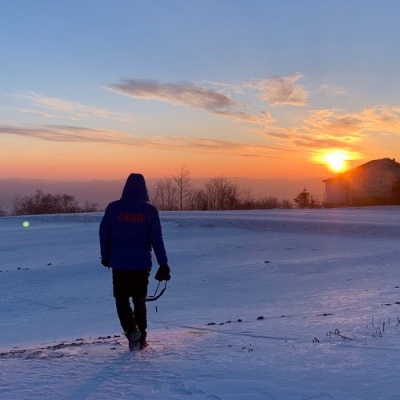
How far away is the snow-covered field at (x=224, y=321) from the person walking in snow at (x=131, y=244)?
64 centimetres

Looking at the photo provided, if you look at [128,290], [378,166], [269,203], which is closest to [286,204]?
[269,203]

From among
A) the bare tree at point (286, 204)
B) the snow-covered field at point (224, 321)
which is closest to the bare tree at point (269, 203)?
A: the bare tree at point (286, 204)

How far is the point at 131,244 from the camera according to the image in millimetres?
5922

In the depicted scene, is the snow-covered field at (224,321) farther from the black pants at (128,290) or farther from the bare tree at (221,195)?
the bare tree at (221,195)

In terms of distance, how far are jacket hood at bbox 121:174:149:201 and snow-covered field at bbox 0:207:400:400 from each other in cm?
175

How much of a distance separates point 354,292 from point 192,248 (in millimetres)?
12208

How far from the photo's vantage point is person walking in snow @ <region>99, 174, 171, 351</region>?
5.91 meters

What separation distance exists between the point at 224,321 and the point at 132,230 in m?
3.44

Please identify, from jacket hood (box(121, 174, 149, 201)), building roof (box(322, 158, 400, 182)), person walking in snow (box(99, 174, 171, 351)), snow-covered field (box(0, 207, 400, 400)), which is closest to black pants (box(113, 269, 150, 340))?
person walking in snow (box(99, 174, 171, 351))

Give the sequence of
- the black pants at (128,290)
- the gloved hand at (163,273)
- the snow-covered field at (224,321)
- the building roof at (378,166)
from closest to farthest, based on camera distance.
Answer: the snow-covered field at (224,321) → the gloved hand at (163,273) → the black pants at (128,290) → the building roof at (378,166)

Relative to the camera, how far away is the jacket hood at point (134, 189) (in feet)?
19.5

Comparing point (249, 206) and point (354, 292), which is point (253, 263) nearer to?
point (354, 292)

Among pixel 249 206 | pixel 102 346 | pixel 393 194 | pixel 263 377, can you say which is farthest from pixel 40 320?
pixel 249 206

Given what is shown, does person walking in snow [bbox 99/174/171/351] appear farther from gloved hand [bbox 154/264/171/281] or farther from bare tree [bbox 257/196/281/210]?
bare tree [bbox 257/196/281/210]
